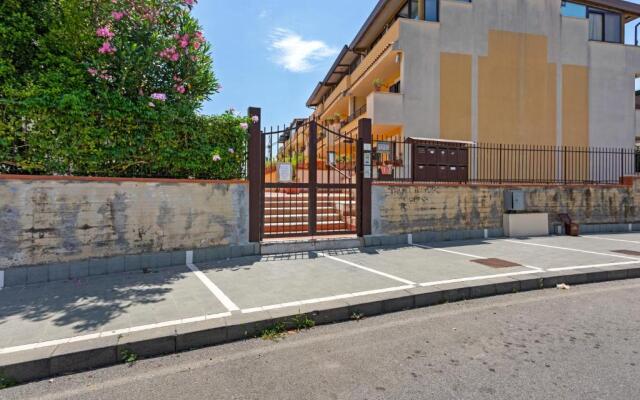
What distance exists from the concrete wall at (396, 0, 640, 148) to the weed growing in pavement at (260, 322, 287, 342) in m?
12.0

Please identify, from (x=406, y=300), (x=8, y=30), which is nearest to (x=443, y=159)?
(x=406, y=300)

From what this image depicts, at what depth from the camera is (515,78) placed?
16281mm

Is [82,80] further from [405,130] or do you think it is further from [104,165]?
[405,130]

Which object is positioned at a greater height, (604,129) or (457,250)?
(604,129)

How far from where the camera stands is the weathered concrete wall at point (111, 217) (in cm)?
562

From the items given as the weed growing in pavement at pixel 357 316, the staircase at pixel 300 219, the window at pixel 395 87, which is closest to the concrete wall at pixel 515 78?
the window at pixel 395 87

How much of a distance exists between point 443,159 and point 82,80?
9.25 metres

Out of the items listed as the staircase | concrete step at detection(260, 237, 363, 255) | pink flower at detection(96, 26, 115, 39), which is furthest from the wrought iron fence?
pink flower at detection(96, 26, 115, 39)

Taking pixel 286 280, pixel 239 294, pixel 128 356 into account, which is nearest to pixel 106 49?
pixel 239 294

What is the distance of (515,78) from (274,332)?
17.2 m

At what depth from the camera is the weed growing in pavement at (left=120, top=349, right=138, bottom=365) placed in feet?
11.0

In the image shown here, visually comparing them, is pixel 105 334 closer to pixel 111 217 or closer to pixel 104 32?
pixel 111 217

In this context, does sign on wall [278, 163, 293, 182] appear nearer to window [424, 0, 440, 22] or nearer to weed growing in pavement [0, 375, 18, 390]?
weed growing in pavement [0, 375, 18, 390]

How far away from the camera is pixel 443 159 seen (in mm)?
10703
